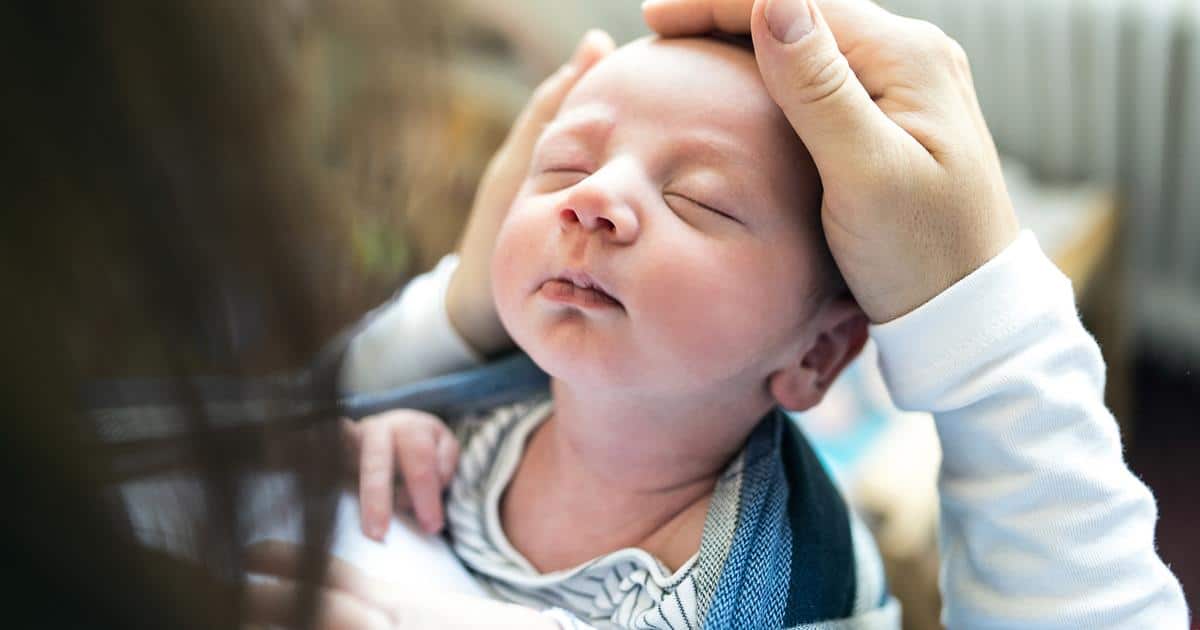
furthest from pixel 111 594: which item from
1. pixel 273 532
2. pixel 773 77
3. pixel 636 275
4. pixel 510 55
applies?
pixel 510 55

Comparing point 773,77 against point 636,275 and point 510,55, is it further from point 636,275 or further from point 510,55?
point 510,55

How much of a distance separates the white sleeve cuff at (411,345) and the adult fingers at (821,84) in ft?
1.54

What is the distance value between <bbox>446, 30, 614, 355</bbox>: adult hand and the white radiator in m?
1.21

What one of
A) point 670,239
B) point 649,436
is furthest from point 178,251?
point 649,436

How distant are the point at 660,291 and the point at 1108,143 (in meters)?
1.53

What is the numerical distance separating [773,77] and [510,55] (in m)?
1.17

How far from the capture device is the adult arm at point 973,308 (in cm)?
73

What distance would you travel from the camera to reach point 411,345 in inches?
42.8

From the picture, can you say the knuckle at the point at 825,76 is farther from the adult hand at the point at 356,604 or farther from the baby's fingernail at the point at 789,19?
the adult hand at the point at 356,604

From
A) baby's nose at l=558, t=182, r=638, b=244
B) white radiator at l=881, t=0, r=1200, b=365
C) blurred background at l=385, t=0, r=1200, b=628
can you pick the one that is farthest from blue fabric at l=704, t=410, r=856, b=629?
white radiator at l=881, t=0, r=1200, b=365

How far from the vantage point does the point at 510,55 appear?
184 cm

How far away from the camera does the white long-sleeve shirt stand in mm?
745

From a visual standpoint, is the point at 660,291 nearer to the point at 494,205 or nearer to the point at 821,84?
the point at 821,84

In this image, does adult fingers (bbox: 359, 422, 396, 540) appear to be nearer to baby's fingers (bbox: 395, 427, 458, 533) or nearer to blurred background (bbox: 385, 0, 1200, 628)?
baby's fingers (bbox: 395, 427, 458, 533)
